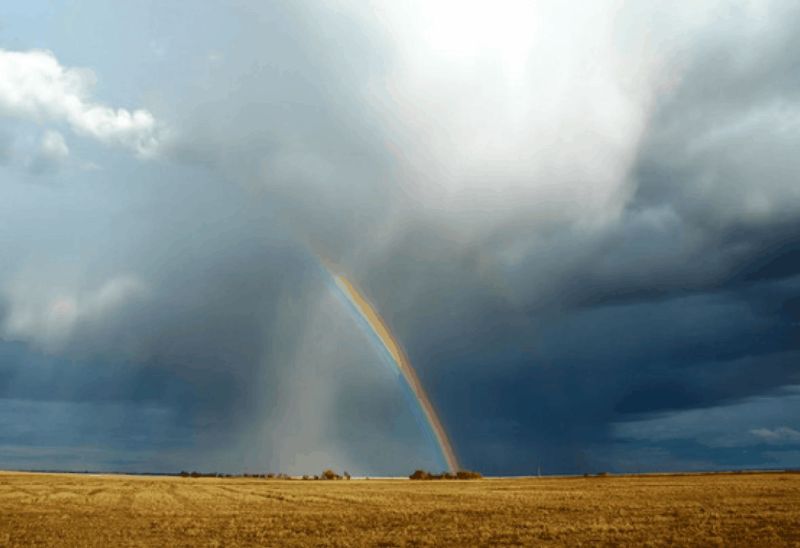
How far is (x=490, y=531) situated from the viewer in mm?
30781

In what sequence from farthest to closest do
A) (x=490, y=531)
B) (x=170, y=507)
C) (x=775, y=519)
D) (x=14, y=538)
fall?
(x=170, y=507) → (x=775, y=519) → (x=490, y=531) → (x=14, y=538)

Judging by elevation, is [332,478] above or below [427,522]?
above

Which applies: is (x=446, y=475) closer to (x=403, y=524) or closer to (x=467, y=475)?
(x=467, y=475)

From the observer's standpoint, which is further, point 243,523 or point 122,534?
point 243,523

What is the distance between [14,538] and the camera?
2859 centimetres

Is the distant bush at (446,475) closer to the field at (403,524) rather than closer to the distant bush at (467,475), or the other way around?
the distant bush at (467,475)

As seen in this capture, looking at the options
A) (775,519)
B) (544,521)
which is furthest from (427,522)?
(775,519)

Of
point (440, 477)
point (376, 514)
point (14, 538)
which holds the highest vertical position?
point (440, 477)

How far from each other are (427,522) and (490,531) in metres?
6.18

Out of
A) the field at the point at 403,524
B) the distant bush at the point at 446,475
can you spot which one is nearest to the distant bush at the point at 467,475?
the distant bush at the point at 446,475

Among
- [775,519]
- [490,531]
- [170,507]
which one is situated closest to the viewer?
[490,531]

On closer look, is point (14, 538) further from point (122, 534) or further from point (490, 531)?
point (490, 531)

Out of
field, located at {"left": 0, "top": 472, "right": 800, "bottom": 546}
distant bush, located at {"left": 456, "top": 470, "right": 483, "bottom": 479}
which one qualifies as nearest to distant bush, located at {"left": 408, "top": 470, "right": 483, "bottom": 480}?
distant bush, located at {"left": 456, "top": 470, "right": 483, "bottom": 479}

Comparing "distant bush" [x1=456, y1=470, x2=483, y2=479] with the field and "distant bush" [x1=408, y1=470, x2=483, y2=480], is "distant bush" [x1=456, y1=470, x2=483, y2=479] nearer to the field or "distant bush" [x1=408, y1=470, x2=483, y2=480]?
"distant bush" [x1=408, y1=470, x2=483, y2=480]
